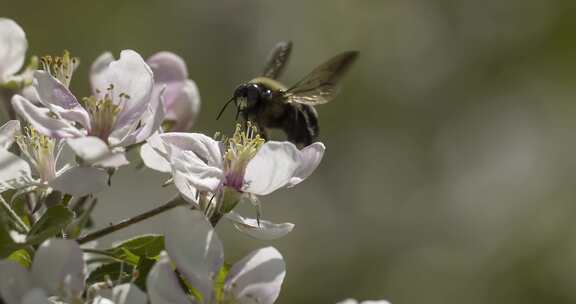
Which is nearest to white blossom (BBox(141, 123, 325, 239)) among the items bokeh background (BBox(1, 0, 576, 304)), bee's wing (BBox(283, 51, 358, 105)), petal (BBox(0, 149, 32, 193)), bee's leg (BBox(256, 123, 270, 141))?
petal (BBox(0, 149, 32, 193))

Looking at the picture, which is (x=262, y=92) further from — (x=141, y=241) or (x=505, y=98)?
(x=505, y=98)

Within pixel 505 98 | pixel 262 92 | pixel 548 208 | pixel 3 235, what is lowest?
pixel 3 235

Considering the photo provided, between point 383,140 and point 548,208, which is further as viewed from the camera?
point 383,140

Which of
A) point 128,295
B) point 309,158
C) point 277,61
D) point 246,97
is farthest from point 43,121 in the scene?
point 277,61

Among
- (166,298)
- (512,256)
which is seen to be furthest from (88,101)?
(512,256)

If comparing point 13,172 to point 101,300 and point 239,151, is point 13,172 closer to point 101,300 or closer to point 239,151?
point 101,300
